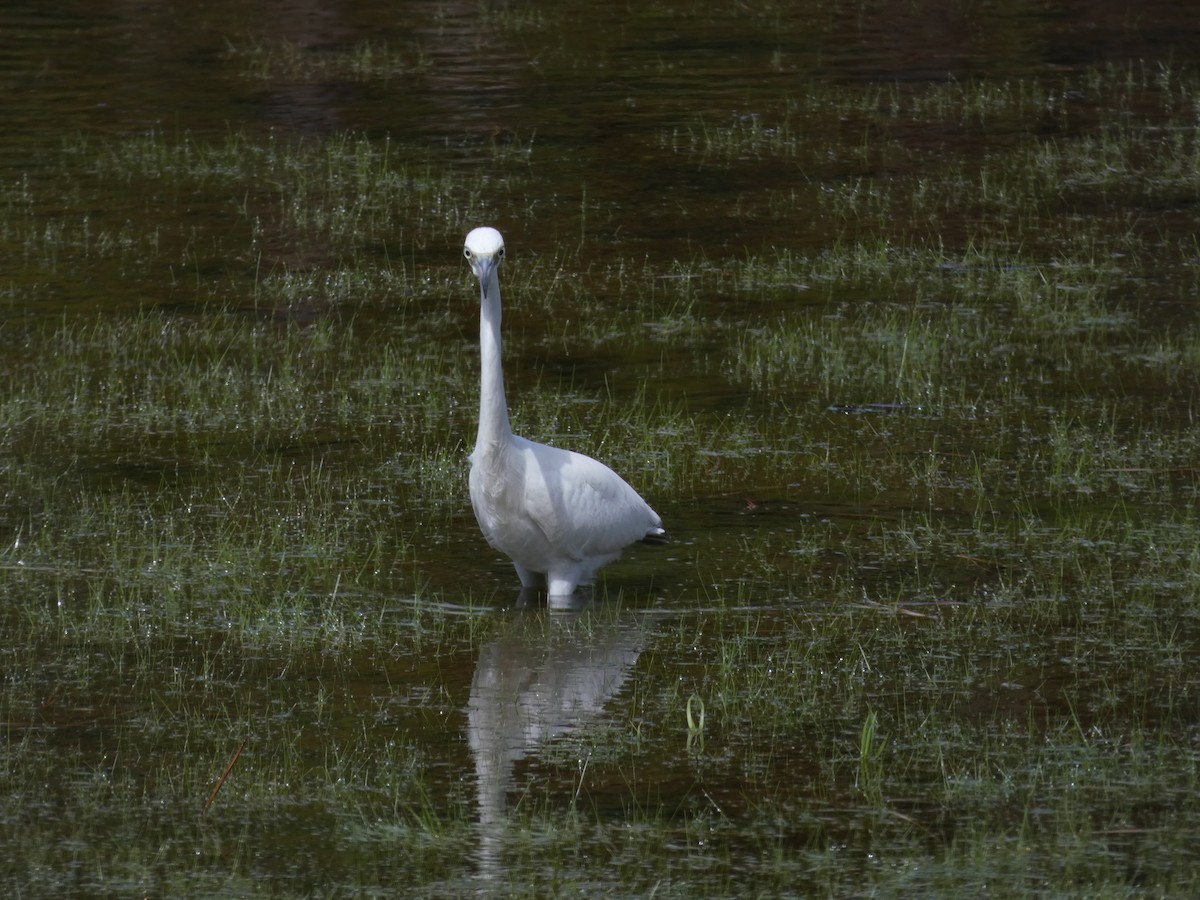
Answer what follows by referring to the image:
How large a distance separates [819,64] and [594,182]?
560 centimetres

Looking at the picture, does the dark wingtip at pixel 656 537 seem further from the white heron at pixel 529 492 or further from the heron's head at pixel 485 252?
the heron's head at pixel 485 252

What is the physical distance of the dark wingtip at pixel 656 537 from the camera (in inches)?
343

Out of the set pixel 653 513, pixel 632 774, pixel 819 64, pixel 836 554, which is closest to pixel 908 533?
pixel 836 554

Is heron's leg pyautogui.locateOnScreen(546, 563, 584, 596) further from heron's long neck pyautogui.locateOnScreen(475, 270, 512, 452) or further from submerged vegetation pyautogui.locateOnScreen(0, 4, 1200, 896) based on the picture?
heron's long neck pyautogui.locateOnScreen(475, 270, 512, 452)

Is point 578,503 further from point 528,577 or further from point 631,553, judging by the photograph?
point 631,553

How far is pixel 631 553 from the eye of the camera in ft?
30.2

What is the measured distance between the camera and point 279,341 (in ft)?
41.0

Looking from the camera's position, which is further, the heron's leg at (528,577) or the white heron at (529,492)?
the heron's leg at (528,577)

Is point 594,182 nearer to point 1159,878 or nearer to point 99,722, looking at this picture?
point 99,722

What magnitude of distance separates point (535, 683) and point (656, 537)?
1395 mm

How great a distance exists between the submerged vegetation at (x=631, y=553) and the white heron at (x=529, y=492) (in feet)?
0.85

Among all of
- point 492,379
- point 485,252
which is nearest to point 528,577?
point 492,379

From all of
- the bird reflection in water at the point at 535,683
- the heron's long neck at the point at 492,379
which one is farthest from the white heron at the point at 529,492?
the bird reflection in water at the point at 535,683

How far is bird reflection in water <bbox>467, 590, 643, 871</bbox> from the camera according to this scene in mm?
6762
